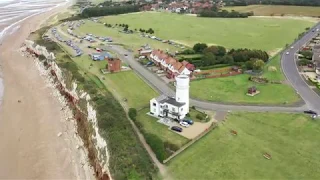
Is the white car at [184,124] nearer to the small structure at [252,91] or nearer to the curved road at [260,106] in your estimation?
the curved road at [260,106]

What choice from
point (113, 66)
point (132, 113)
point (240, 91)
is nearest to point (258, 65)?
point (240, 91)

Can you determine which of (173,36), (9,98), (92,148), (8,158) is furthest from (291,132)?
(173,36)

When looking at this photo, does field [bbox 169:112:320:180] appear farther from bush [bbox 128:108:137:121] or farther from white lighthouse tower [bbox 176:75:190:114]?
bush [bbox 128:108:137:121]

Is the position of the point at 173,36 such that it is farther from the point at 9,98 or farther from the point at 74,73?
the point at 9,98

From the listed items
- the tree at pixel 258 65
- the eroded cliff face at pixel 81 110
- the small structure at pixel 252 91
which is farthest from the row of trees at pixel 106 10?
the small structure at pixel 252 91

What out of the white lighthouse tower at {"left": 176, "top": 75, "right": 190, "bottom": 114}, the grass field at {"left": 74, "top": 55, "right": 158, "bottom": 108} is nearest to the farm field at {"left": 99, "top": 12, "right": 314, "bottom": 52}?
the grass field at {"left": 74, "top": 55, "right": 158, "bottom": 108}

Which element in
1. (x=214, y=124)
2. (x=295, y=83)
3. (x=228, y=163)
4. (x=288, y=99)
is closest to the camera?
(x=228, y=163)

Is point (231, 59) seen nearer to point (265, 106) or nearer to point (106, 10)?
point (265, 106)
